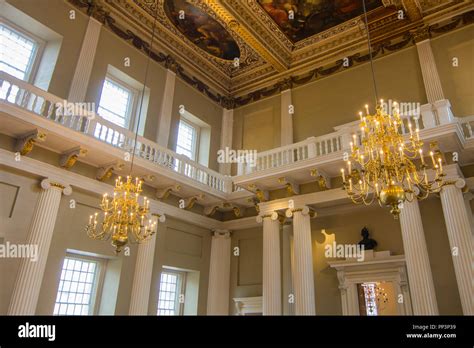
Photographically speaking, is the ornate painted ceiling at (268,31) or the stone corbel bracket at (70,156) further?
the ornate painted ceiling at (268,31)

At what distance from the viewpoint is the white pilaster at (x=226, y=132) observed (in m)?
13.0

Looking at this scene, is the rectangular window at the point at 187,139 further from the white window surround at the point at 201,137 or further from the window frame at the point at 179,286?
the window frame at the point at 179,286

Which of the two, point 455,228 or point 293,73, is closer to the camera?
point 455,228

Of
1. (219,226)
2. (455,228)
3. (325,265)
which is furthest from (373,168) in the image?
(219,226)

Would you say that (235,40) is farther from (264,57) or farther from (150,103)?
(150,103)


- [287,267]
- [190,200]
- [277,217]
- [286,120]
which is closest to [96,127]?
[190,200]

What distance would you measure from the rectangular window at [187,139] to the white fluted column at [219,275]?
294 cm

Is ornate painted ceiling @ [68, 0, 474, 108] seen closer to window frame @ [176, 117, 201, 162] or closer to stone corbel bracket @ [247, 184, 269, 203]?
window frame @ [176, 117, 201, 162]

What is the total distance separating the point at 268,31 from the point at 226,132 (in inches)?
156

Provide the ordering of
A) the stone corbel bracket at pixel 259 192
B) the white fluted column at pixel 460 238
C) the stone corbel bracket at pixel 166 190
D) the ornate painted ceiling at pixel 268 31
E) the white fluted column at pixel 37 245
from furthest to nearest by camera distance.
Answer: the ornate painted ceiling at pixel 268 31 < the stone corbel bracket at pixel 259 192 < the stone corbel bracket at pixel 166 190 < the white fluted column at pixel 37 245 < the white fluted column at pixel 460 238

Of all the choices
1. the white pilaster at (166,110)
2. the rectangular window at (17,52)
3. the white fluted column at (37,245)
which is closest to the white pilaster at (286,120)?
the white pilaster at (166,110)
